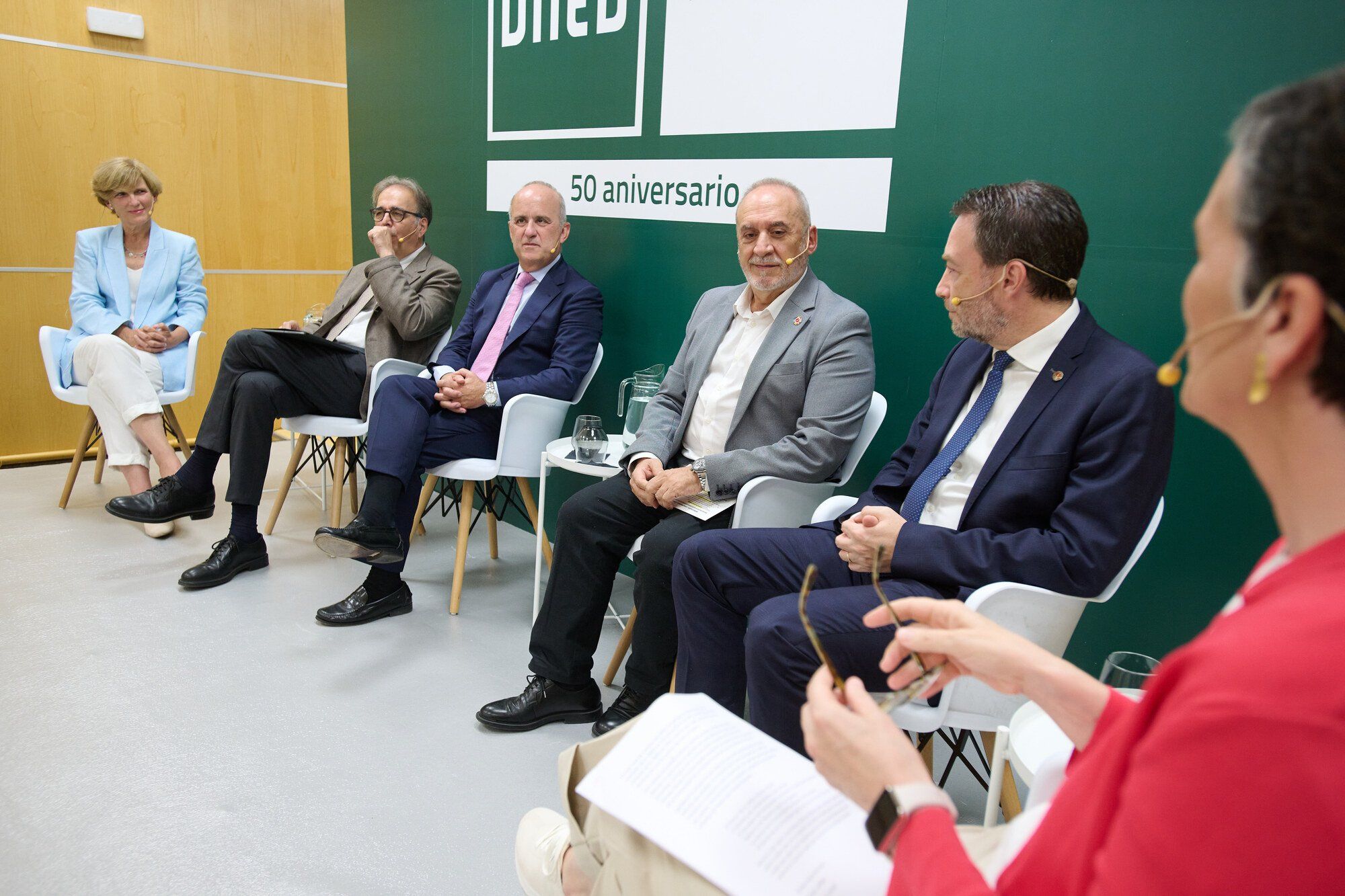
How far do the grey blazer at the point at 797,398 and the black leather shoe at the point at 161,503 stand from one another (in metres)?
1.90

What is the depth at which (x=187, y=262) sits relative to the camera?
4.50 m

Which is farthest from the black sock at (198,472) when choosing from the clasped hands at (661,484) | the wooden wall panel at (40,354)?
the wooden wall panel at (40,354)

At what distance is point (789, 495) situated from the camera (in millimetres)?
2580

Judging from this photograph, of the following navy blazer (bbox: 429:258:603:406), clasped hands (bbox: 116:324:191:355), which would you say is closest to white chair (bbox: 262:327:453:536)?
navy blazer (bbox: 429:258:603:406)

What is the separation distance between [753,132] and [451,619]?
1.94 meters

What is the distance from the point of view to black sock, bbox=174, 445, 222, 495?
144 inches

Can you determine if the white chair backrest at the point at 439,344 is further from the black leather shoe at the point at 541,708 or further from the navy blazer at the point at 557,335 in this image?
the black leather shoe at the point at 541,708

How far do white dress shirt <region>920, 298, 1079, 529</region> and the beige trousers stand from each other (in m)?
1.06

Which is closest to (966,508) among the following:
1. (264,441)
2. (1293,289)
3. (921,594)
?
(921,594)

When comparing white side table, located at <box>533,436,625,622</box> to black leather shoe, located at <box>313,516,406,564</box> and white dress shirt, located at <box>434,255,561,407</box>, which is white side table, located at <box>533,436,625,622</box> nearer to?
black leather shoe, located at <box>313,516,406,564</box>

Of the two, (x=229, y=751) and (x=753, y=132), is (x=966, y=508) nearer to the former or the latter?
(x=753, y=132)

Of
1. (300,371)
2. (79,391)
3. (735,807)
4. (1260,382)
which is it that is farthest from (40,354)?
(1260,382)

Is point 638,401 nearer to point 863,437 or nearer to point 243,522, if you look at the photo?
point 863,437

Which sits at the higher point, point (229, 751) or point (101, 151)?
point (101, 151)
